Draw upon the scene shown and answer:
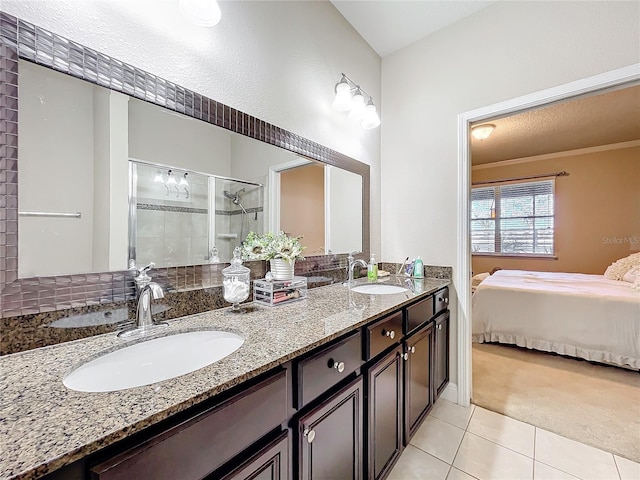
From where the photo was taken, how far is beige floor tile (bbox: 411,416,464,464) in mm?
1524

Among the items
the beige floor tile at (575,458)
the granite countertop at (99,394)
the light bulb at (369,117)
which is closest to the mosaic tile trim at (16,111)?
the granite countertop at (99,394)

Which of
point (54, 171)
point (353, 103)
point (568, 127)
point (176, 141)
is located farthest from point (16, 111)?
point (568, 127)

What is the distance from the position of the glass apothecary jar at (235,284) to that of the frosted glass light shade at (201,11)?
38.2 inches

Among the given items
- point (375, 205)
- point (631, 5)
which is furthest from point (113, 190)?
point (631, 5)

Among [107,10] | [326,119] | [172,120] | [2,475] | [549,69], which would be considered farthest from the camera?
[326,119]

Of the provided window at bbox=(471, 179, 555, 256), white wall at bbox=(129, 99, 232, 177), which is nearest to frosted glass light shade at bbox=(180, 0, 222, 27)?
white wall at bbox=(129, 99, 232, 177)

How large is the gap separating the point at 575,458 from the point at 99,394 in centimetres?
218

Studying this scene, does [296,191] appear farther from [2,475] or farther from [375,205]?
[2,475]

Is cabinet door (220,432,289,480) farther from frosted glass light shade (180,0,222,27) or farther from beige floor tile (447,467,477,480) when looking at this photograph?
frosted glass light shade (180,0,222,27)

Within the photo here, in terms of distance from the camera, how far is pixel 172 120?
1.12 m

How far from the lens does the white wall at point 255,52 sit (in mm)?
926

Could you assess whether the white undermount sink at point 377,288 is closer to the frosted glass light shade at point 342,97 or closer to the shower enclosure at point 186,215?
the shower enclosure at point 186,215

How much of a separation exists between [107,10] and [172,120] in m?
0.36

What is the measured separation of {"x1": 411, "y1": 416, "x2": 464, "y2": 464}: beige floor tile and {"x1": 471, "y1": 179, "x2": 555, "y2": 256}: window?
3419mm
